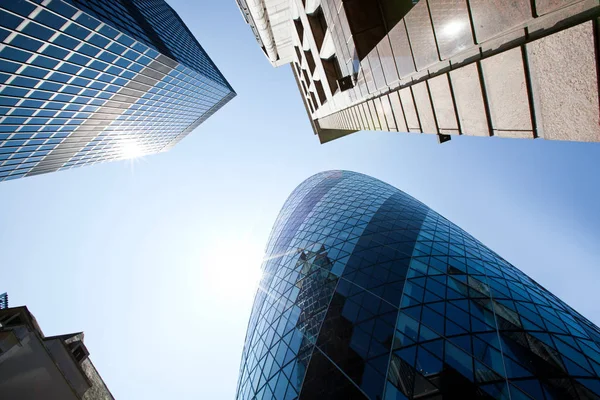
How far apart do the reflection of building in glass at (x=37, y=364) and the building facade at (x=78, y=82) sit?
22.3 meters

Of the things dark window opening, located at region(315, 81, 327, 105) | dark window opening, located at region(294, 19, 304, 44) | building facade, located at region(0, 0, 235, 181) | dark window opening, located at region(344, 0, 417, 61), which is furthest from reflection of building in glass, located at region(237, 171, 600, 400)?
building facade, located at region(0, 0, 235, 181)

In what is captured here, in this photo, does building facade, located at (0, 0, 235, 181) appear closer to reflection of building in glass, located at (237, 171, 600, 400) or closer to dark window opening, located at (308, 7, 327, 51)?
dark window opening, located at (308, 7, 327, 51)

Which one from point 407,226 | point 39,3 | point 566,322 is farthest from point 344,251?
point 39,3

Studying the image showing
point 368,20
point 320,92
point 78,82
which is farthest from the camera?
point 78,82

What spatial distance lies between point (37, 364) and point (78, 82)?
31356mm

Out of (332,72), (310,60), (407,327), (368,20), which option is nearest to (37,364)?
(368,20)

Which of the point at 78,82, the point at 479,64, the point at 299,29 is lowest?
the point at 479,64

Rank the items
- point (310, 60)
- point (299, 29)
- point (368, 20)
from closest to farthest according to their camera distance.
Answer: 1. point (368, 20)
2. point (299, 29)
3. point (310, 60)

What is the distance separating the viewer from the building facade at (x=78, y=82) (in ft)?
74.9

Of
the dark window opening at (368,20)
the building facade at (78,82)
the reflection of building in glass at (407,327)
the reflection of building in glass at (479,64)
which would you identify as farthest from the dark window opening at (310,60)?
the building facade at (78,82)

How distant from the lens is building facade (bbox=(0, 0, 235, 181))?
74.9 ft

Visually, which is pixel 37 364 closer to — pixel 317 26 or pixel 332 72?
pixel 332 72

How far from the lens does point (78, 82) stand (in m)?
30.6

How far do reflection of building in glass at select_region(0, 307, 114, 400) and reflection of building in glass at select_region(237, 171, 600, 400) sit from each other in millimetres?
13356
